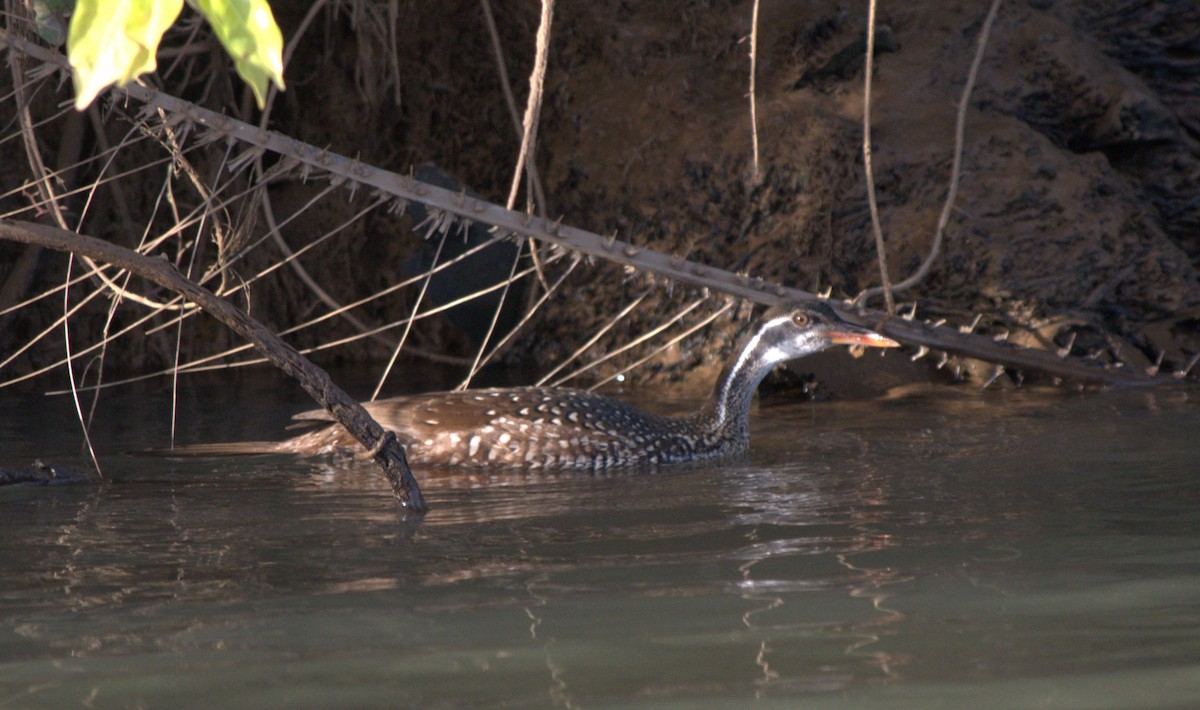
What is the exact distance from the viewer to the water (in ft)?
10.4

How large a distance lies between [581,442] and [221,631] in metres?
3.36

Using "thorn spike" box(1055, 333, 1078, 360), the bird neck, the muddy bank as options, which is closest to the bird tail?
the bird neck

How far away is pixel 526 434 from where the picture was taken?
273 inches

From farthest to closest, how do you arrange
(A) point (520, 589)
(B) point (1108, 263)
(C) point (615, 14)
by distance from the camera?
(C) point (615, 14), (B) point (1108, 263), (A) point (520, 589)

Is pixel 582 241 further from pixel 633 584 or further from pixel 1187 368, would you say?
pixel 1187 368

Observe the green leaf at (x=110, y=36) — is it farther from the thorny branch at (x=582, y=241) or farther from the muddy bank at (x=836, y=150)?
the muddy bank at (x=836, y=150)

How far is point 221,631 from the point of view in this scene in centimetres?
366

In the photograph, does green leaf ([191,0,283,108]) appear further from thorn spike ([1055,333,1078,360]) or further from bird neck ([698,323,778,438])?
thorn spike ([1055,333,1078,360])

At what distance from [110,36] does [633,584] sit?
8.50 feet

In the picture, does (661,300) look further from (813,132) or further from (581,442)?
(581,442)

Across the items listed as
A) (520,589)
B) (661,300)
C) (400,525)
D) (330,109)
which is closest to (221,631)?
(520,589)

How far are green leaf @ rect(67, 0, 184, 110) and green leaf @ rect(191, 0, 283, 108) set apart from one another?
51mm

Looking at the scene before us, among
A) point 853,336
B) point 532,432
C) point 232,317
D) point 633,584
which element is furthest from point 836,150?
point 633,584

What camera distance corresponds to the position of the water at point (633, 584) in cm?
318
